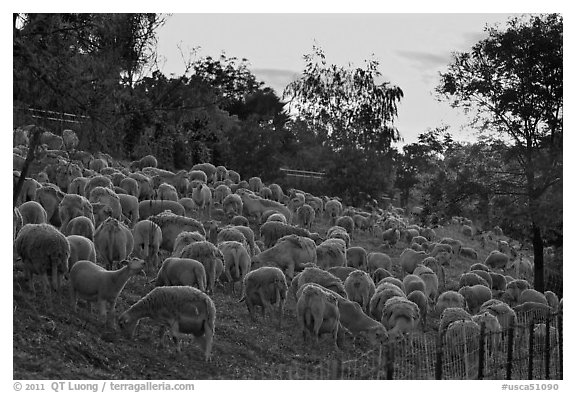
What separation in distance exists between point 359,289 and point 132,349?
274 inches

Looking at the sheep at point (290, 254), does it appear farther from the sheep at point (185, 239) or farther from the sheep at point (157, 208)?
the sheep at point (157, 208)

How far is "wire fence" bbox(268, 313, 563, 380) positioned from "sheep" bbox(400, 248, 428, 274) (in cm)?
903

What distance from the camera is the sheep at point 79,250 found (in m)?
16.5

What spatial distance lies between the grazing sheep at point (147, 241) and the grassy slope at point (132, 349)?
7.20 ft

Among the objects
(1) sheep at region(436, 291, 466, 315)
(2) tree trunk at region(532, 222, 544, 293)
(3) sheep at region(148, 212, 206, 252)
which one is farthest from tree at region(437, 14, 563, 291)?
(3) sheep at region(148, 212, 206, 252)

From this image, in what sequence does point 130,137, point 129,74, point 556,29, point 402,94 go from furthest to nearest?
point 402,94, point 556,29, point 130,137, point 129,74

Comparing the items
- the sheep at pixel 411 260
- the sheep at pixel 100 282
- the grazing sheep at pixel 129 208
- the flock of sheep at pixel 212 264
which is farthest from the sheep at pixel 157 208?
the sheep at pixel 100 282

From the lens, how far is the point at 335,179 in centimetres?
4747

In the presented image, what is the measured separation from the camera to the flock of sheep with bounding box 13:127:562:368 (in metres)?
15.3

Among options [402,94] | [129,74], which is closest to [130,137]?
[129,74]

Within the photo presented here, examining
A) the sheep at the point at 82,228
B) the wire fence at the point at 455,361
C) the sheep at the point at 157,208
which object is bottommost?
the wire fence at the point at 455,361
